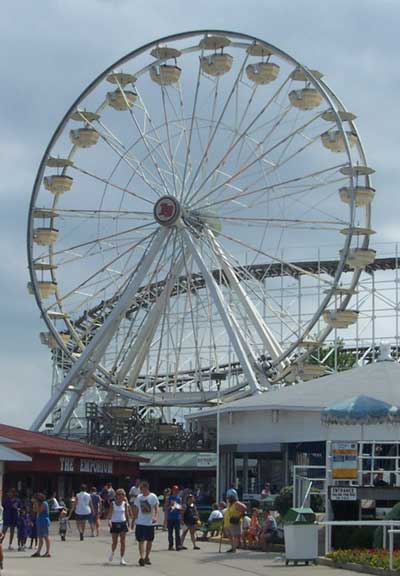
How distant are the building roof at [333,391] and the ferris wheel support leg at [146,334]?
269 inches

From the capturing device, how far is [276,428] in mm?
35406

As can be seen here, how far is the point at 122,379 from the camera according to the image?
4738cm

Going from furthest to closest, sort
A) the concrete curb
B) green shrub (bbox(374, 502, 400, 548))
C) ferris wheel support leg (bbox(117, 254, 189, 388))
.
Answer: ferris wheel support leg (bbox(117, 254, 189, 388)), green shrub (bbox(374, 502, 400, 548)), the concrete curb

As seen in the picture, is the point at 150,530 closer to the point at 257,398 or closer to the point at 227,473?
the point at 257,398

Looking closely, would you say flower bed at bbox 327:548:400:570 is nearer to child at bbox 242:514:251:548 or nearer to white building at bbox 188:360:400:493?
child at bbox 242:514:251:548

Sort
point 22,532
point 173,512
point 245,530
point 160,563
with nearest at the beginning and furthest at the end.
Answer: point 160,563 → point 173,512 → point 22,532 → point 245,530

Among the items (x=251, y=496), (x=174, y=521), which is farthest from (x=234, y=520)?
(x=251, y=496)

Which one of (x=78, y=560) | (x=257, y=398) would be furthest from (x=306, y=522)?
(x=257, y=398)

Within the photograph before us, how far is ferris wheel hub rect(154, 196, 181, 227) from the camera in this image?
43750mm

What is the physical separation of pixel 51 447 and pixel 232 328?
758 cm

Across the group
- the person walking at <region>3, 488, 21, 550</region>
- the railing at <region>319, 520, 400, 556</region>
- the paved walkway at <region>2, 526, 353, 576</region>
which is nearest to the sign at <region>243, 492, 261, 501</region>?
the paved walkway at <region>2, 526, 353, 576</region>

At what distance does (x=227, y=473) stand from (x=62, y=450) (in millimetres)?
5247

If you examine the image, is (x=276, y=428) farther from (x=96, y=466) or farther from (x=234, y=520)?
(x=234, y=520)

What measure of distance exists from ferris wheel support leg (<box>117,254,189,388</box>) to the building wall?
883 cm
